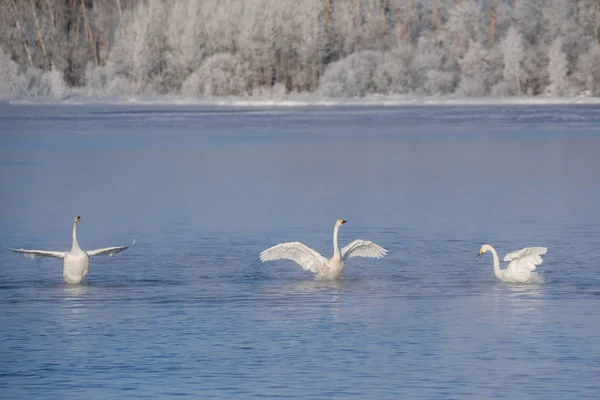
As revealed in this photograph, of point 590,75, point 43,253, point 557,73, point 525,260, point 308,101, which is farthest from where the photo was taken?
point 308,101

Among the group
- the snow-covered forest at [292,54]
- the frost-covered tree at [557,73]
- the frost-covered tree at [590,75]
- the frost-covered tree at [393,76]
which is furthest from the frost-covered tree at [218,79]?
the frost-covered tree at [590,75]

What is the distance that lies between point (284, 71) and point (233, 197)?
34.5m

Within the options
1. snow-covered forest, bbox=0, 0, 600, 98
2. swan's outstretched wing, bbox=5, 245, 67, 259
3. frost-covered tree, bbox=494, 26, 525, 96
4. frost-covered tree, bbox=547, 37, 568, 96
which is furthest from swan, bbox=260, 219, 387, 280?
frost-covered tree, bbox=494, 26, 525, 96

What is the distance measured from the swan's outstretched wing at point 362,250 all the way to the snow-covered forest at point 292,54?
37181mm

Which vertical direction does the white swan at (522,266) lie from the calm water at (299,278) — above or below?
above

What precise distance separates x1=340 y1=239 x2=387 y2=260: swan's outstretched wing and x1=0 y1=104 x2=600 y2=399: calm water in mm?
202

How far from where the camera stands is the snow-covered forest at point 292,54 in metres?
49.7

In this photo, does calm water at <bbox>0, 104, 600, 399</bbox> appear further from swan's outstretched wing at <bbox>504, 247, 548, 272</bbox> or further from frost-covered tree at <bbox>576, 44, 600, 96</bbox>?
frost-covered tree at <bbox>576, 44, 600, 96</bbox>

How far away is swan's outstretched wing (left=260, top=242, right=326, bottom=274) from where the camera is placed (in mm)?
11445

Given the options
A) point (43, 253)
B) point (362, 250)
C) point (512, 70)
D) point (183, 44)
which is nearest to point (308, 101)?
point (183, 44)

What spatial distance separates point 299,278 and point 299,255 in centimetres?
37

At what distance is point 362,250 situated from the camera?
1193cm

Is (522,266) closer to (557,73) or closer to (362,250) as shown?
(362,250)

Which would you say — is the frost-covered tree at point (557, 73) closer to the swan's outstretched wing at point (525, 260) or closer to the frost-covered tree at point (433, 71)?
the frost-covered tree at point (433, 71)
